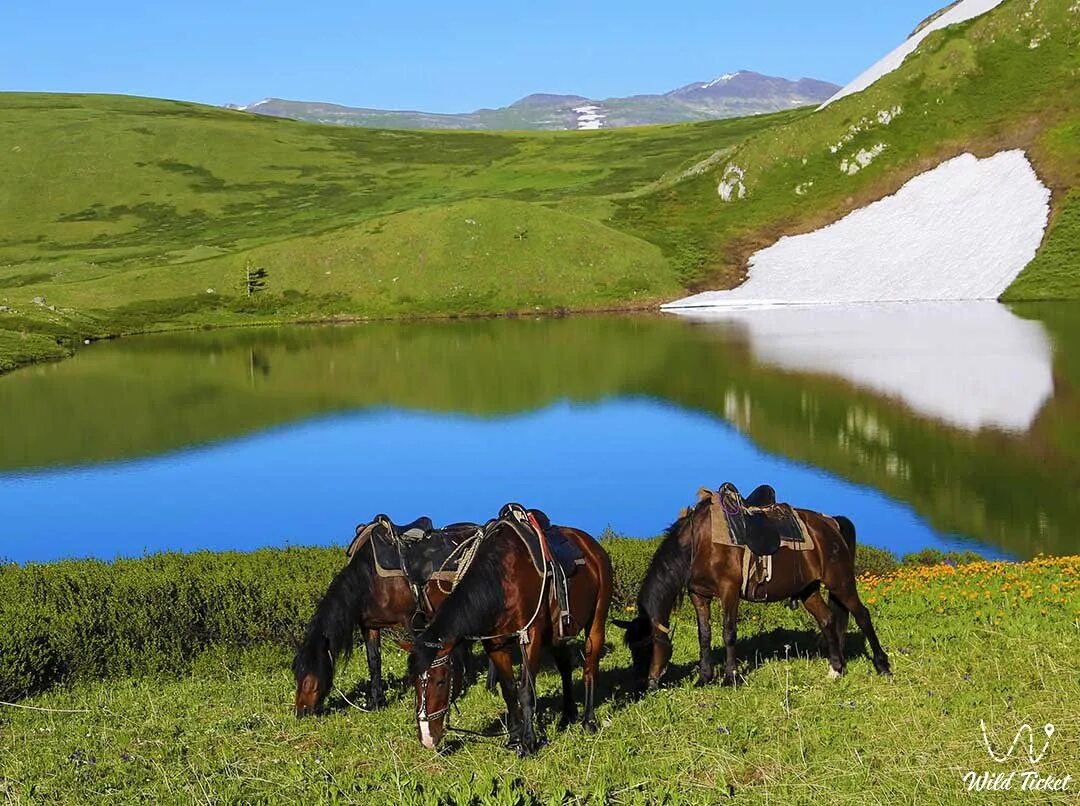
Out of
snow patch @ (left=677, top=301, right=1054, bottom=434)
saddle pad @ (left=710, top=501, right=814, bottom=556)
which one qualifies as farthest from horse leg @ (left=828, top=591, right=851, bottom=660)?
snow patch @ (left=677, top=301, right=1054, bottom=434)

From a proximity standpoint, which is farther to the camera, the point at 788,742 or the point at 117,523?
the point at 117,523

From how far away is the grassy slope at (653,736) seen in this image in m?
10.5

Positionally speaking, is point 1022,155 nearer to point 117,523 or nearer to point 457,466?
point 457,466

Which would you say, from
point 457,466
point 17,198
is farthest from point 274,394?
point 17,198

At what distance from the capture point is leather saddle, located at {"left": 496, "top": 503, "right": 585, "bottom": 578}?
13023mm

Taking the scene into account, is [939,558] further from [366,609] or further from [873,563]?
[366,609]

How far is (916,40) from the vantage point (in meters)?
151

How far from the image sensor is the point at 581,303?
105875 mm

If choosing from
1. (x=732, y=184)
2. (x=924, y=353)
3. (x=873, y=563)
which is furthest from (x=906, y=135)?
(x=873, y=563)

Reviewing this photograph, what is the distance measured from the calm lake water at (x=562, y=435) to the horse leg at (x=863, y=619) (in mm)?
14802

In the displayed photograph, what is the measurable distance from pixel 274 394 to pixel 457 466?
958 inches

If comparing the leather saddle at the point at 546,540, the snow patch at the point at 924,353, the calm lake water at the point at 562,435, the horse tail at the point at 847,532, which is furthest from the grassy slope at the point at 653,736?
the snow patch at the point at 924,353

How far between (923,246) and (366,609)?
102 meters

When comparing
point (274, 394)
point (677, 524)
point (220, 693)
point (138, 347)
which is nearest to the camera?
point (677, 524)
